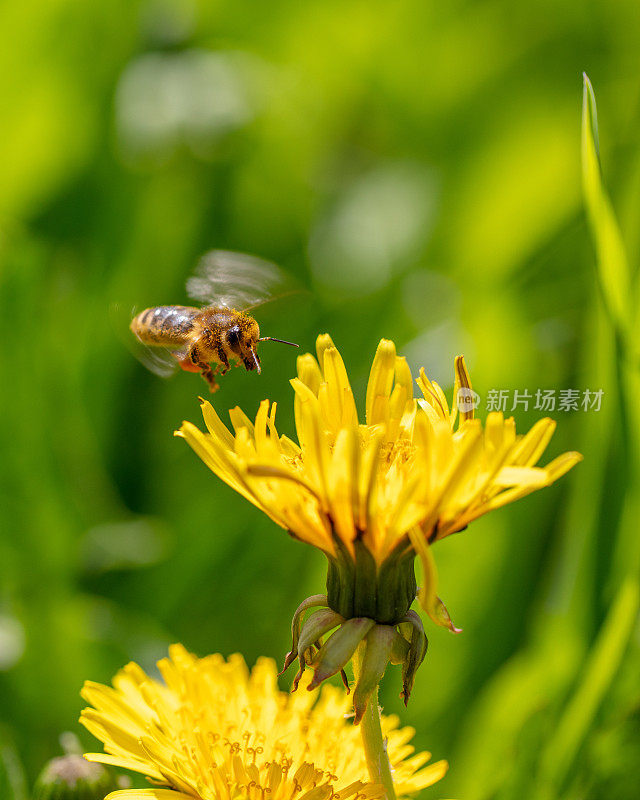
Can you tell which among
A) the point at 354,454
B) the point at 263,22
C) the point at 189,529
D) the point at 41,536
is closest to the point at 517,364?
the point at 189,529

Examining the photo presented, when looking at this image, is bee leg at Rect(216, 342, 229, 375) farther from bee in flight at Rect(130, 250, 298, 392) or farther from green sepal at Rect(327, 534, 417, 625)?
green sepal at Rect(327, 534, 417, 625)

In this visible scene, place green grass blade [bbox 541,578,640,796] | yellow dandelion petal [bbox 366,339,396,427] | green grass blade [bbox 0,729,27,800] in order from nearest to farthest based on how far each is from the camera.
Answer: yellow dandelion petal [bbox 366,339,396,427]
green grass blade [bbox 0,729,27,800]
green grass blade [bbox 541,578,640,796]

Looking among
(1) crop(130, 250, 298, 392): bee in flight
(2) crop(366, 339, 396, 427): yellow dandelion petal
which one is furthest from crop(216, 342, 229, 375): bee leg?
(2) crop(366, 339, 396, 427): yellow dandelion petal

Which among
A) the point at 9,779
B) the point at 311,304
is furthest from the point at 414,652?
the point at 311,304

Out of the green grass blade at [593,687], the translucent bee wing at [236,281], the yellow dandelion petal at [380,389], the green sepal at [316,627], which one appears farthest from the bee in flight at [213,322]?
the green grass blade at [593,687]

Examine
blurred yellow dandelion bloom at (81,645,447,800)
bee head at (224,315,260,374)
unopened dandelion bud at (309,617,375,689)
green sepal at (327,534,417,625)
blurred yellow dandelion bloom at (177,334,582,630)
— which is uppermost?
bee head at (224,315,260,374)

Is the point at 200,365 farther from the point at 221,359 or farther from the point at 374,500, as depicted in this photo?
the point at 374,500

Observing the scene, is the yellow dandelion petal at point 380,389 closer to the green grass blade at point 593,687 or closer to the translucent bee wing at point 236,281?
the translucent bee wing at point 236,281

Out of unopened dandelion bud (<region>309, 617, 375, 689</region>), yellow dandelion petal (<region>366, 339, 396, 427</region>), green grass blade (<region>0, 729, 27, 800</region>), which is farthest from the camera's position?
green grass blade (<region>0, 729, 27, 800</region>)
